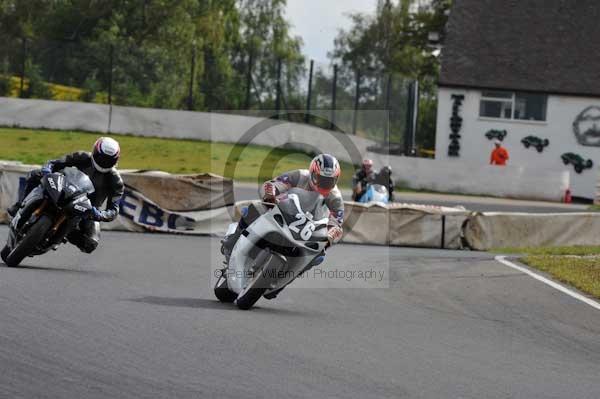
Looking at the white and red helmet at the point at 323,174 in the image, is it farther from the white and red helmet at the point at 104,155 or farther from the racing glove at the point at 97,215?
the white and red helmet at the point at 104,155

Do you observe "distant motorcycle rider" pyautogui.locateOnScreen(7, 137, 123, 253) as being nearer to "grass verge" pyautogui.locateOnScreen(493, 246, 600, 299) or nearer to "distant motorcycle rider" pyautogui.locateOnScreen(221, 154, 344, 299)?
"distant motorcycle rider" pyautogui.locateOnScreen(221, 154, 344, 299)

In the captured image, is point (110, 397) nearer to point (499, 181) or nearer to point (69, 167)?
point (69, 167)

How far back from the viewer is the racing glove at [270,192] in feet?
35.0

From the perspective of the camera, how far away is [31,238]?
12.0 m

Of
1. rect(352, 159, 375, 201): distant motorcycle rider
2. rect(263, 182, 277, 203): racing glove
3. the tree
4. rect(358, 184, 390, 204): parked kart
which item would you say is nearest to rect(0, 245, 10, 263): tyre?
rect(263, 182, 277, 203): racing glove

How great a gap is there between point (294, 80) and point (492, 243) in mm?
20002

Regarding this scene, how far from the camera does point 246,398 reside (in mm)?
6691

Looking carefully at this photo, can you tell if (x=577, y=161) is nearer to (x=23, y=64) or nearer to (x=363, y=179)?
(x=23, y=64)

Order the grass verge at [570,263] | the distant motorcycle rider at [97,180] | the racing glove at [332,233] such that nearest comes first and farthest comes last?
the racing glove at [332,233], the distant motorcycle rider at [97,180], the grass verge at [570,263]

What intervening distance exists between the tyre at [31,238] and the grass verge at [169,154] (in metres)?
18.2

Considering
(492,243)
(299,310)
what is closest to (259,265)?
(299,310)

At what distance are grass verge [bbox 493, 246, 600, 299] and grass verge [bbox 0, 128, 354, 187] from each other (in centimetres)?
1324

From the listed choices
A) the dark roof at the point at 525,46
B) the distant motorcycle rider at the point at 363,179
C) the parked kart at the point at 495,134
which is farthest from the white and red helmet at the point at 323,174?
the dark roof at the point at 525,46

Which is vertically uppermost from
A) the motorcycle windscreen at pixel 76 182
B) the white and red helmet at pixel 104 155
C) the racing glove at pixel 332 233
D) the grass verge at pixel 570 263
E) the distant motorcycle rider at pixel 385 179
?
the white and red helmet at pixel 104 155
